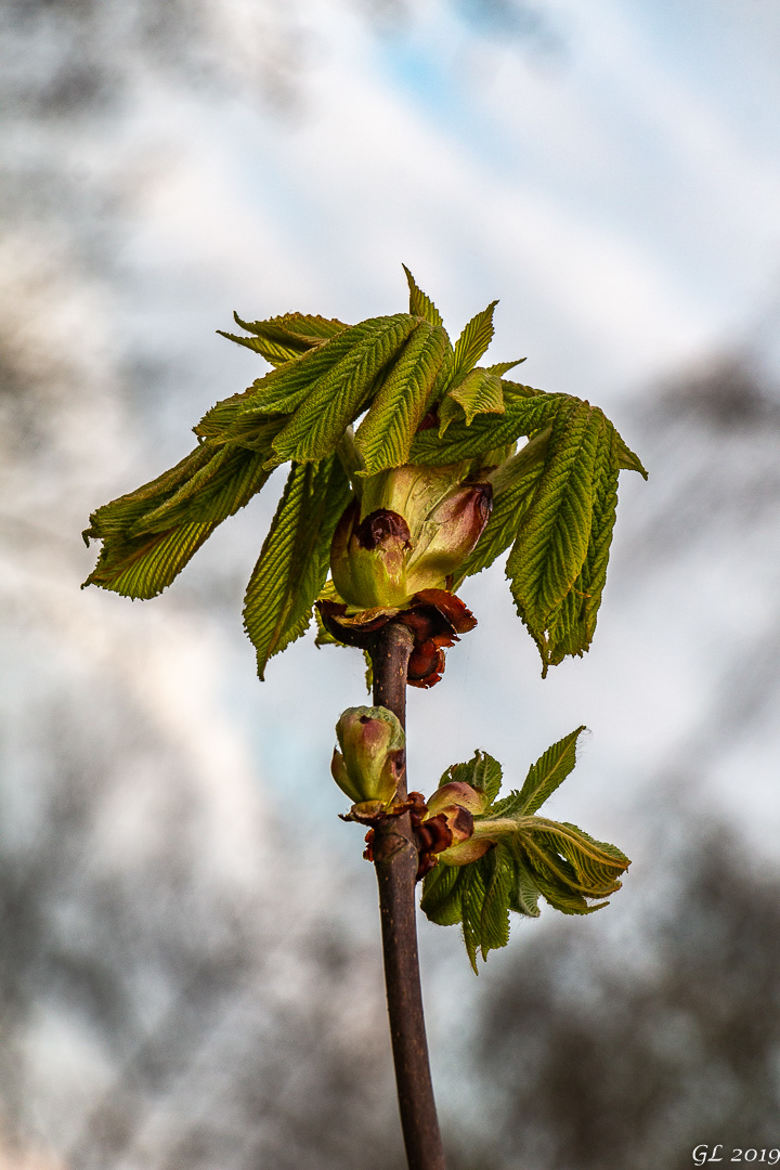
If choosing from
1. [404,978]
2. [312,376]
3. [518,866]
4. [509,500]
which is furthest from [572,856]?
[312,376]

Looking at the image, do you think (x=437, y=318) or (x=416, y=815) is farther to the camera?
(x=437, y=318)

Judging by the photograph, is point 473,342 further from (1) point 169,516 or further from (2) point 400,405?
(1) point 169,516

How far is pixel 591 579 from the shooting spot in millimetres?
894

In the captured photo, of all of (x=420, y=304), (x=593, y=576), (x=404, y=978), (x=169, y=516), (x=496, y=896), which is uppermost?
(x=420, y=304)

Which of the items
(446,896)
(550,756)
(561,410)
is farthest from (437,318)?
(446,896)

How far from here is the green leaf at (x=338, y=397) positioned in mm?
831

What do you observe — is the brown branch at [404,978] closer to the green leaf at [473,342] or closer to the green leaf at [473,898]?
the green leaf at [473,898]

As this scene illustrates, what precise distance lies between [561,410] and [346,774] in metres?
0.33

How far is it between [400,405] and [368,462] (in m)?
0.05

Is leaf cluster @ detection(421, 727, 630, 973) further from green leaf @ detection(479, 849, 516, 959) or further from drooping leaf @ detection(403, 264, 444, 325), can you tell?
drooping leaf @ detection(403, 264, 444, 325)

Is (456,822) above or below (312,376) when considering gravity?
below

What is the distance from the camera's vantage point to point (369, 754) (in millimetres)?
770

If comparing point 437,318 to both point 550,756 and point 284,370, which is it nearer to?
point 284,370

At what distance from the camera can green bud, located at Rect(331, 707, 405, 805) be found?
2.53 ft
